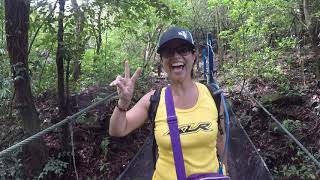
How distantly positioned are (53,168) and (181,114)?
9.32 feet

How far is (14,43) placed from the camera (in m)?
3.54

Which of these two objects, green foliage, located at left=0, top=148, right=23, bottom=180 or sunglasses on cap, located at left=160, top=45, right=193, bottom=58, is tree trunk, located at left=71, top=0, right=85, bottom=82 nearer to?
green foliage, located at left=0, top=148, right=23, bottom=180

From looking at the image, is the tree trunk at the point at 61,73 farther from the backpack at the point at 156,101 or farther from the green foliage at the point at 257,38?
the green foliage at the point at 257,38

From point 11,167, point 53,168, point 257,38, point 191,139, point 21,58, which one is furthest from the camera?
point 257,38

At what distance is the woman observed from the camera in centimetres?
135

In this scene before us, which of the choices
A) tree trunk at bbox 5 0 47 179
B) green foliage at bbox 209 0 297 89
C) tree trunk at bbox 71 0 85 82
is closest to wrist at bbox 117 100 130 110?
tree trunk at bbox 5 0 47 179

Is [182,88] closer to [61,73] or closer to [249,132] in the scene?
[61,73]

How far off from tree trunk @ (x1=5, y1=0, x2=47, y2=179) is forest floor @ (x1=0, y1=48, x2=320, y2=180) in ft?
1.56

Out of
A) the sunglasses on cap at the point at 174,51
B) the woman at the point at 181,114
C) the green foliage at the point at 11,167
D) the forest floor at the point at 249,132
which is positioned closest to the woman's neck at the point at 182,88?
the woman at the point at 181,114

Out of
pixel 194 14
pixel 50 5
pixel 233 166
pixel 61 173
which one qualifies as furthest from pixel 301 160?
pixel 194 14

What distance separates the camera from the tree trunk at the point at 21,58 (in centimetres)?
350

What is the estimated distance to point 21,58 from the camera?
3582 mm

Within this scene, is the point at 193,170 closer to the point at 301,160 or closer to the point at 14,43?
the point at 14,43

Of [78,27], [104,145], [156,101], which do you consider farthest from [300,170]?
[156,101]
